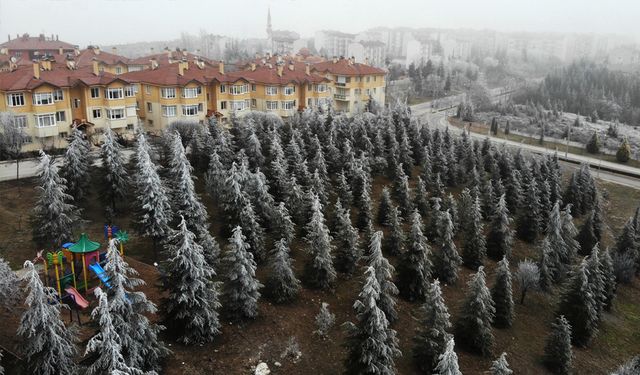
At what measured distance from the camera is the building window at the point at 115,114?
4359 centimetres

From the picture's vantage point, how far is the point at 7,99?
38.2 m

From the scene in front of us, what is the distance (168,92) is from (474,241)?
32.2 metres

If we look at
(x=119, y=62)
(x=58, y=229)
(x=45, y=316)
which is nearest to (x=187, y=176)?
(x=58, y=229)

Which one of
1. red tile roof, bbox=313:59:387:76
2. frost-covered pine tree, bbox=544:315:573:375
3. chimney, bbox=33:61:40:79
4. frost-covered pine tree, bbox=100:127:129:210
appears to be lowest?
frost-covered pine tree, bbox=544:315:573:375

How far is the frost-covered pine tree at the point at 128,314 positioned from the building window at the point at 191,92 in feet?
118

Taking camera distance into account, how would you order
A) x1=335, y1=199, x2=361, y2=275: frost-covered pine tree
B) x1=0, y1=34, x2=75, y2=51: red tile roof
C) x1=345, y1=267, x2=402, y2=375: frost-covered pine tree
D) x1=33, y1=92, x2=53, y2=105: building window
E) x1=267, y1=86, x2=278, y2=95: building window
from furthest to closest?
1. x1=0, y1=34, x2=75, y2=51: red tile roof
2. x1=267, y1=86, x2=278, y2=95: building window
3. x1=33, y1=92, x2=53, y2=105: building window
4. x1=335, y1=199, x2=361, y2=275: frost-covered pine tree
5. x1=345, y1=267, x2=402, y2=375: frost-covered pine tree

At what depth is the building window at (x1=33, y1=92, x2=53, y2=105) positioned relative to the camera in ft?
128

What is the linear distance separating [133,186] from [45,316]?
57.2 ft

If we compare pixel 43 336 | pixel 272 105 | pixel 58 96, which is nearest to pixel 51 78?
pixel 58 96

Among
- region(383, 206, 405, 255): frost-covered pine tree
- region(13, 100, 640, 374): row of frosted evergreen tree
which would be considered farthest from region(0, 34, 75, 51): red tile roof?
region(383, 206, 405, 255): frost-covered pine tree

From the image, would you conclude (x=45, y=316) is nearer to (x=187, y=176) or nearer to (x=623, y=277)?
(x=187, y=176)

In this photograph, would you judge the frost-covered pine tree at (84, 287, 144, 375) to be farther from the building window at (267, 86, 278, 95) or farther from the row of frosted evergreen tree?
the building window at (267, 86, 278, 95)

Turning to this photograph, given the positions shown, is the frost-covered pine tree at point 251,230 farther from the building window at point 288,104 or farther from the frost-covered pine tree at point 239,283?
the building window at point 288,104

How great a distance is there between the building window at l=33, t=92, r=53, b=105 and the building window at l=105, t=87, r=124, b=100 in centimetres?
458
